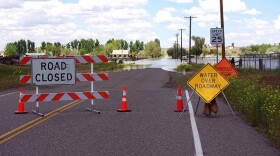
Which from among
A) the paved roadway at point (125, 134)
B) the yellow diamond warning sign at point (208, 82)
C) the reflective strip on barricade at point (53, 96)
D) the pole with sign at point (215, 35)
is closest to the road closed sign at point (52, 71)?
the reflective strip on barricade at point (53, 96)

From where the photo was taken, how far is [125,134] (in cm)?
1061

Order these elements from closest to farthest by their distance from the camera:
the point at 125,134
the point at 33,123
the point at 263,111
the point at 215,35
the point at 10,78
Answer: the point at 125,134 < the point at 263,111 < the point at 33,123 < the point at 215,35 < the point at 10,78

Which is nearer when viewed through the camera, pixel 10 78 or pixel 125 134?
pixel 125 134

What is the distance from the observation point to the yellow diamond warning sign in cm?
1431

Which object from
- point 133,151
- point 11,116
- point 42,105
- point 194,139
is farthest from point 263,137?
point 42,105

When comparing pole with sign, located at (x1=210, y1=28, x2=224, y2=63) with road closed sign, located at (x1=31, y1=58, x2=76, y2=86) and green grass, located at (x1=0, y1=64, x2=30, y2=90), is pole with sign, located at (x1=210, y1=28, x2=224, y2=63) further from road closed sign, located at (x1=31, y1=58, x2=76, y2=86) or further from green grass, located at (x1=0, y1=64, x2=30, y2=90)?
green grass, located at (x1=0, y1=64, x2=30, y2=90)

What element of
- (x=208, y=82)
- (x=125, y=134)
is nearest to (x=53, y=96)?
(x=208, y=82)

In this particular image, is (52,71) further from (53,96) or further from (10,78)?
(10,78)

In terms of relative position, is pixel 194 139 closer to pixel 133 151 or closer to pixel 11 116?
pixel 133 151

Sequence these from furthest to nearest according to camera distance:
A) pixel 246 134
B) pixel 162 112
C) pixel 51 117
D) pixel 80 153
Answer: pixel 162 112, pixel 51 117, pixel 246 134, pixel 80 153

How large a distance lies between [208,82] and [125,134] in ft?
14.9

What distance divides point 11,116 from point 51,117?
1228mm

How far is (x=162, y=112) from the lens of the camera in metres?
15.1

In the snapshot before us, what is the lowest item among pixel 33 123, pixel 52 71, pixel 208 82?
pixel 33 123
